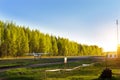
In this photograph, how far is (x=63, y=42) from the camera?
579 feet

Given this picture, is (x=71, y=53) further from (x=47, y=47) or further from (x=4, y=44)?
(x=4, y=44)

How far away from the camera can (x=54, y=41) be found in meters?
164

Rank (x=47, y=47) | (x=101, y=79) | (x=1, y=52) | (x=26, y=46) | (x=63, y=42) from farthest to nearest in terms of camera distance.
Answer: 1. (x=63, y=42)
2. (x=47, y=47)
3. (x=26, y=46)
4. (x=1, y=52)
5. (x=101, y=79)

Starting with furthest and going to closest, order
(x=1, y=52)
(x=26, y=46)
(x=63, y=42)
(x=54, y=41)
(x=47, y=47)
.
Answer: (x=63, y=42) → (x=54, y=41) → (x=47, y=47) → (x=26, y=46) → (x=1, y=52)

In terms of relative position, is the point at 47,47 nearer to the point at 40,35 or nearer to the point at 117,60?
the point at 40,35

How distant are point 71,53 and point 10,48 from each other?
2878 inches

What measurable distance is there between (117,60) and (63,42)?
113527mm

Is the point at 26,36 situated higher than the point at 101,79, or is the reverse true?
the point at 26,36

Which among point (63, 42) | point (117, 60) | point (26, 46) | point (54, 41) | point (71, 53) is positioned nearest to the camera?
point (117, 60)

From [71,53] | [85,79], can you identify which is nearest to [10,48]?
[71,53]

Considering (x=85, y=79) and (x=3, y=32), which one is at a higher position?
(x=3, y=32)

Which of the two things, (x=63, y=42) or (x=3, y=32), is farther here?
(x=63, y=42)

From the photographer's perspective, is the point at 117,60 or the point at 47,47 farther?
the point at 47,47

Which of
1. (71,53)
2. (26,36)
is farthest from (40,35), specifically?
(71,53)
